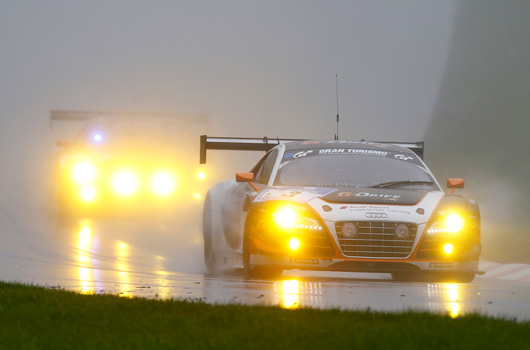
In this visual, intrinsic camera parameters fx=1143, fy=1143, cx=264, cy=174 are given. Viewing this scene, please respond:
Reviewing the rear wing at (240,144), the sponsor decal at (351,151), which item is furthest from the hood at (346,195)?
the rear wing at (240,144)

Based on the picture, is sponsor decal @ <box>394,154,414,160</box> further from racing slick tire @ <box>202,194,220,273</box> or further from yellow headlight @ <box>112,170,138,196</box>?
yellow headlight @ <box>112,170,138,196</box>

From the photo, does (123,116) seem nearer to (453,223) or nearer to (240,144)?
(240,144)

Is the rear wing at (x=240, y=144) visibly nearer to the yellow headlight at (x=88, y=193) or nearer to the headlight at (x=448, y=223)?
the headlight at (x=448, y=223)

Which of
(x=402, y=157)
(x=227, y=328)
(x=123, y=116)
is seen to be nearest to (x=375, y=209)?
(x=402, y=157)

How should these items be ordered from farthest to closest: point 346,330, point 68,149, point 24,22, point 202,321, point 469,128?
point 24,22 < point 469,128 < point 68,149 < point 202,321 < point 346,330

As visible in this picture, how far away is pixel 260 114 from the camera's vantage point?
90.8 feet

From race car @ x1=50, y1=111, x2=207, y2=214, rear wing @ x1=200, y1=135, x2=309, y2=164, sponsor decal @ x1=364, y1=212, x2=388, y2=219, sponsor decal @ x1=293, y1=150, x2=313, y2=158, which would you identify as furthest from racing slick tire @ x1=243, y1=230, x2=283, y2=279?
race car @ x1=50, y1=111, x2=207, y2=214

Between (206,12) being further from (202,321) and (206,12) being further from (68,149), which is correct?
(202,321)

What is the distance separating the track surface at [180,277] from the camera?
7.46 m

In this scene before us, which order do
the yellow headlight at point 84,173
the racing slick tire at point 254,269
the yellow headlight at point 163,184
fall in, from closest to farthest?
the racing slick tire at point 254,269, the yellow headlight at point 163,184, the yellow headlight at point 84,173

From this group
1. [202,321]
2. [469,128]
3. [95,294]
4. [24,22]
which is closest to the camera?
[202,321]

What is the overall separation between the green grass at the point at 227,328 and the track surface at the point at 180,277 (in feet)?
1.69

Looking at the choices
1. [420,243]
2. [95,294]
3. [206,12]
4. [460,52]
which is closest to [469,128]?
[460,52]

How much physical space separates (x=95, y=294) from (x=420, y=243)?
9.13 ft
